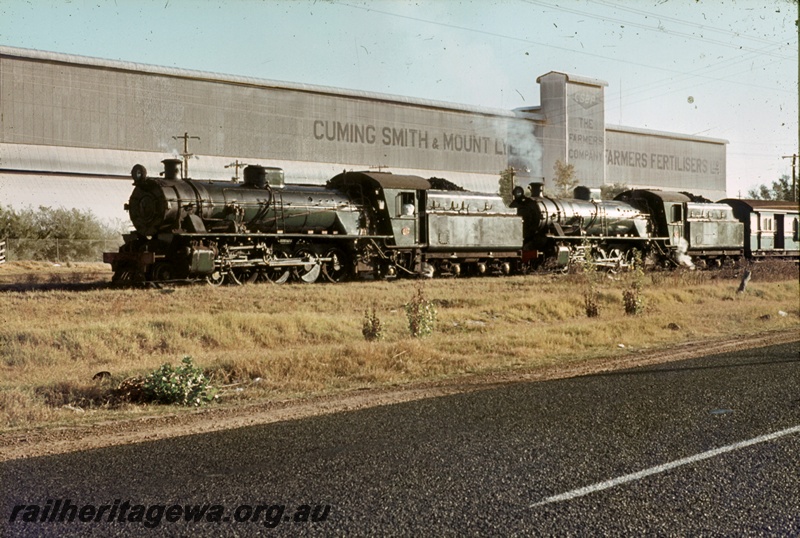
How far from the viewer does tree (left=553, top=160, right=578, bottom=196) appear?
223ft

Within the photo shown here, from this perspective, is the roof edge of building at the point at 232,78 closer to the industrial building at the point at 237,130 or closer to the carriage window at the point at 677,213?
the industrial building at the point at 237,130

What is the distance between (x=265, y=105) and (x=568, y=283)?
34.2 metres

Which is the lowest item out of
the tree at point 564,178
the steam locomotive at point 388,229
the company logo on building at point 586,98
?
the steam locomotive at point 388,229

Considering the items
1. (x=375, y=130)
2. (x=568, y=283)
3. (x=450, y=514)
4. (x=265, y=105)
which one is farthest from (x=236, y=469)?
(x=375, y=130)

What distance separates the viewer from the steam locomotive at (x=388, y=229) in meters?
21.5

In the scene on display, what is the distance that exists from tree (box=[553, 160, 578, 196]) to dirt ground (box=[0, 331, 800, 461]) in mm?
56499

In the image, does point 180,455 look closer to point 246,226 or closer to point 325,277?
point 246,226

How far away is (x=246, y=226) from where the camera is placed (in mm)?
22641

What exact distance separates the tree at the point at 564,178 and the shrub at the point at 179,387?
60.8 metres

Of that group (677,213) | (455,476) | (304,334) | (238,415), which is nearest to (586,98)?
(677,213)

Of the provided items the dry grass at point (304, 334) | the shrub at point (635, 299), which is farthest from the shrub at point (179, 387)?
the shrub at point (635, 299)

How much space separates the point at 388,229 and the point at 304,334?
32.5 ft

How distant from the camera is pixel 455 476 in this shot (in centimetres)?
561

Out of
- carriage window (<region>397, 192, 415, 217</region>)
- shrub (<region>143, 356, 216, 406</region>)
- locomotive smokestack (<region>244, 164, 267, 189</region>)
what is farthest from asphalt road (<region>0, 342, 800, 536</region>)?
carriage window (<region>397, 192, 415, 217</region>)
